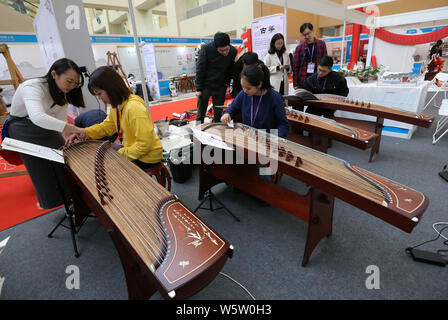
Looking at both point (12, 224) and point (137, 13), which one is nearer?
point (12, 224)

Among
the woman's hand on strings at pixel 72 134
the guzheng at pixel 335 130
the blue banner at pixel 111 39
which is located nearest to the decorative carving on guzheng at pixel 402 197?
the guzheng at pixel 335 130

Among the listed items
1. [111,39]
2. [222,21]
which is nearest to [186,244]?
[111,39]

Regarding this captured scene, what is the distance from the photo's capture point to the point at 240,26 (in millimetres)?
11141

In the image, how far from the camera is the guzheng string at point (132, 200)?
0.86 meters

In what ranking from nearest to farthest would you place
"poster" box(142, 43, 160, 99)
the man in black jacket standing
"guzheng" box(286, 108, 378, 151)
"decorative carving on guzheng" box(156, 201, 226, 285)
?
"decorative carving on guzheng" box(156, 201, 226, 285) → "guzheng" box(286, 108, 378, 151) → the man in black jacket standing → "poster" box(142, 43, 160, 99)

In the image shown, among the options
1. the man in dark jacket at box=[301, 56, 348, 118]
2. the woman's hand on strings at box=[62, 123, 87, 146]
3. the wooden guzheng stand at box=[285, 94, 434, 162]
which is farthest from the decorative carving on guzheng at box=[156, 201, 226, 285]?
the man in dark jacket at box=[301, 56, 348, 118]

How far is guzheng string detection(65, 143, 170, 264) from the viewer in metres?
0.86

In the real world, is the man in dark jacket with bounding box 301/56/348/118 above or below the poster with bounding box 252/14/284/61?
below

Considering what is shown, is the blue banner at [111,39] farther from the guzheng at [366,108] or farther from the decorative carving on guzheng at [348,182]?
the decorative carving on guzheng at [348,182]

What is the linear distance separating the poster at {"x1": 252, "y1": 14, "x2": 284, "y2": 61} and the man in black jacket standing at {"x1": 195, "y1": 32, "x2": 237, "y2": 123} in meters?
1.61

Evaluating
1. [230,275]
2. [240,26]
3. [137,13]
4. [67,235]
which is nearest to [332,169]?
[230,275]

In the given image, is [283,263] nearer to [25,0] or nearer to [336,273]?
[336,273]

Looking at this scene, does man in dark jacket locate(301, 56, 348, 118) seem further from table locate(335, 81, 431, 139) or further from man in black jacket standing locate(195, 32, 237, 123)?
man in black jacket standing locate(195, 32, 237, 123)
